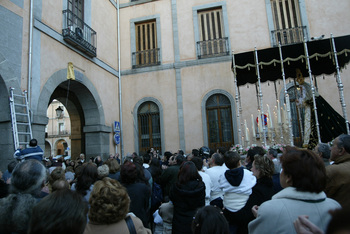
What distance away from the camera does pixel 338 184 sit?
7.61ft

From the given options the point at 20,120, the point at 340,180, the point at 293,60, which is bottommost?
the point at 340,180

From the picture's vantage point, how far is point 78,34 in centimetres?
956

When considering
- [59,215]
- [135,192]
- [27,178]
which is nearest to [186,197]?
[135,192]

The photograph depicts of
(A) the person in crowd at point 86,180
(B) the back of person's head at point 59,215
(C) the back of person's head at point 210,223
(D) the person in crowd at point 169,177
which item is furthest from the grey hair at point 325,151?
(B) the back of person's head at point 59,215

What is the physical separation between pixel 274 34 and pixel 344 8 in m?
3.07

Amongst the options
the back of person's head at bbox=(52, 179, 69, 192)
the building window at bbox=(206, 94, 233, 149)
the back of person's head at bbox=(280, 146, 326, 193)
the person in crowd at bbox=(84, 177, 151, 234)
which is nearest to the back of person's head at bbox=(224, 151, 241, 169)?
the back of person's head at bbox=(280, 146, 326, 193)

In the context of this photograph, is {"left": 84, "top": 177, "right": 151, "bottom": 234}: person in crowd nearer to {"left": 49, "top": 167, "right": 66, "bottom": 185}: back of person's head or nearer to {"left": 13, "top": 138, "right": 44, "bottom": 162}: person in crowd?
{"left": 49, "top": 167, "right": 66, "bottom": 185}: back of person's head

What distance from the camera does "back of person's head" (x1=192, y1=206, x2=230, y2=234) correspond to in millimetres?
1801

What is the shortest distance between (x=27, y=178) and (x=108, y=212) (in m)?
0.77

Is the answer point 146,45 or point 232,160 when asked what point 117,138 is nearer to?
point 146,45

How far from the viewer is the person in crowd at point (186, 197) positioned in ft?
9.35

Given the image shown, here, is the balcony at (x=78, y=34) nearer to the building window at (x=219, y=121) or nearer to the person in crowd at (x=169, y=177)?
the building window at (x=219, y=121)

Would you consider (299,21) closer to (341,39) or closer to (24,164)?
(341,39)

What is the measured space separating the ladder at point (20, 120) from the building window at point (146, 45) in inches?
264
